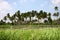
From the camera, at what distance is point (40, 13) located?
85438 mm

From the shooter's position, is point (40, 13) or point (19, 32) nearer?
point (19, 32)

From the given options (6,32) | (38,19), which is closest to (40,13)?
(38,19)

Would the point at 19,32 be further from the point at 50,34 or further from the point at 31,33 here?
the point at 50,34

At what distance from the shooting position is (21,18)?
284 ft

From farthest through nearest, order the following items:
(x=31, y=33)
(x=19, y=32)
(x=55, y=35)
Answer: (x=19, y=32) < (x=31, y=33) < (x=55, y=35)

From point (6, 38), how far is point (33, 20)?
2675 inches

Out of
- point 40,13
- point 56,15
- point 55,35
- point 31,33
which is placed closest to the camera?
point 55,35

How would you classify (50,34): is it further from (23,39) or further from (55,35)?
(23,39)

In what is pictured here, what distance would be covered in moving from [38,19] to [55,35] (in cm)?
7035

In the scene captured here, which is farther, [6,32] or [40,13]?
[40,13]

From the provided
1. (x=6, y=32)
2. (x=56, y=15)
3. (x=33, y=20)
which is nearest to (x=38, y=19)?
(x=33, y=20)

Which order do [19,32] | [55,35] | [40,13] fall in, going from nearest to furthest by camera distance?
[55,35] → [19,32] → [40,13]

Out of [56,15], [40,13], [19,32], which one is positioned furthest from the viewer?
[40,13]

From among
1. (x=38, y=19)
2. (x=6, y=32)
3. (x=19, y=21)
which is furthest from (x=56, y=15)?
(x=6, y=32)
